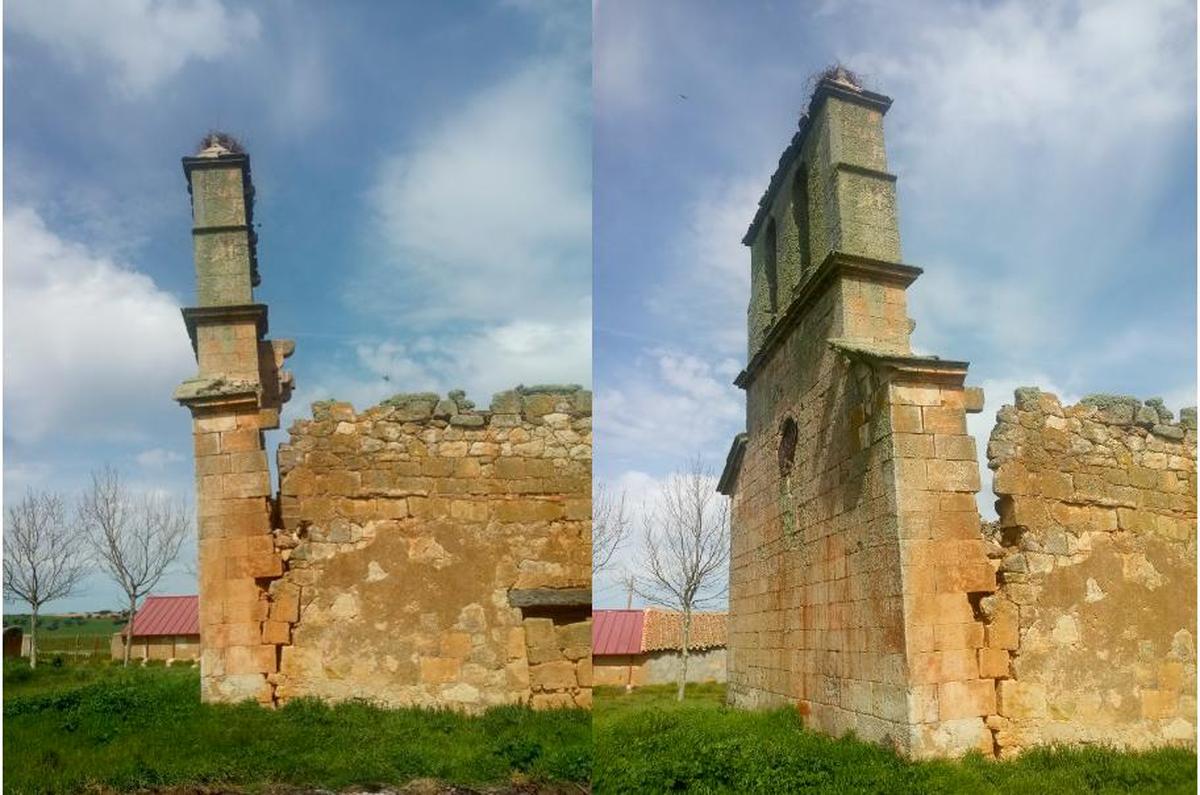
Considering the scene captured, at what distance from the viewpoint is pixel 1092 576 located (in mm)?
7035

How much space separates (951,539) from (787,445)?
3.14 meters

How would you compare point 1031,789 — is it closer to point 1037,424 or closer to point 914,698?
point 914,698

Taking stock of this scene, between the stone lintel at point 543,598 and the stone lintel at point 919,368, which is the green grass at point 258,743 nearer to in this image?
the stone lintel at point 543,598

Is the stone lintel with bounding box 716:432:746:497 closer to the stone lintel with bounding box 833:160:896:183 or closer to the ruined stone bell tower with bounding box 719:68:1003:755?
the ruined stone bell tower with bounding box 719:68:1003:755

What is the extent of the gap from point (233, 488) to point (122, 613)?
45.5ft

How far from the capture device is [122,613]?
715 inches

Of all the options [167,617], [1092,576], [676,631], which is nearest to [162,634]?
[167,617]

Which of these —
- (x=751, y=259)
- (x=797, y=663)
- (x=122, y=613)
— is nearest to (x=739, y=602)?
(x=797, y=663)

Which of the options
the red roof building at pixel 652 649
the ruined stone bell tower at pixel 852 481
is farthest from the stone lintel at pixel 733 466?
the red roof building at pixel 652 649

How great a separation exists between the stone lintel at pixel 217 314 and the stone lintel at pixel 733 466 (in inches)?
263

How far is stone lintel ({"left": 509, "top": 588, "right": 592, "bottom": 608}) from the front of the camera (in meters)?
7.22

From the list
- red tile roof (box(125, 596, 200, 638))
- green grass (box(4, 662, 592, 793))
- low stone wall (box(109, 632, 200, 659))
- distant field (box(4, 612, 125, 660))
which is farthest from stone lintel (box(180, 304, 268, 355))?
distant field (box(4, 612, 125, 660))

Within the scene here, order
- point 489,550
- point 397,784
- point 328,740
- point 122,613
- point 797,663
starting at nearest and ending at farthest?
point 397,784 → point 328,740 → point 489,550 → point 797,663 → point 122,613

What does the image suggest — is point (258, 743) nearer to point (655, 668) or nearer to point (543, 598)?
point (543, 598)
